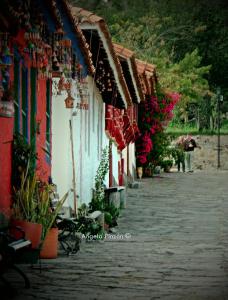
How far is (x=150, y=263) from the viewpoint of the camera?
10805 millimetres

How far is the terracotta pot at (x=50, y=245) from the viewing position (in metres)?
10.8

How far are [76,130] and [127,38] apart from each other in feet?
116

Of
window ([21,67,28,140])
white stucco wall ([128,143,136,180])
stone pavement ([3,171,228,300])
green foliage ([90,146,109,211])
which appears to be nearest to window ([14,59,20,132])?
window ([21,67,28,140])

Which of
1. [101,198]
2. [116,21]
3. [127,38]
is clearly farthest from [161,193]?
[116,21]

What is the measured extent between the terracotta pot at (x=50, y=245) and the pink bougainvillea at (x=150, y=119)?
67.3 ft

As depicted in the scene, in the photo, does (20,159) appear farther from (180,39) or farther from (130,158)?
(180,39)

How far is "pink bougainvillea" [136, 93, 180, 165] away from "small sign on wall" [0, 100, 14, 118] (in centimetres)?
2088

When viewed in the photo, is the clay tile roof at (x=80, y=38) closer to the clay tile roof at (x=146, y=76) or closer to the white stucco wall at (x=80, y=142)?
the white stucco wall at (x=80, y=142)

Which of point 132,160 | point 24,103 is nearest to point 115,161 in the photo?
point 132,160

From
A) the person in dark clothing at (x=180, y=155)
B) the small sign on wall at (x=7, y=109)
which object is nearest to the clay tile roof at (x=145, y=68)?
the person in dark clothing at (x=180, y=155)

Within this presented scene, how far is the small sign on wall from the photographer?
1018 cm

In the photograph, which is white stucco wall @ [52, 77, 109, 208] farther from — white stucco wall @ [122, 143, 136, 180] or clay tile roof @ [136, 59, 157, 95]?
white stucco wall @ [122, 143, 136, 180]

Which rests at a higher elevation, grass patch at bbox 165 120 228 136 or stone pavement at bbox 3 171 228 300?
grass patch at bbox 165 120 228 136

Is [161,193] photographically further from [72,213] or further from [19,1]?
[19,1]
